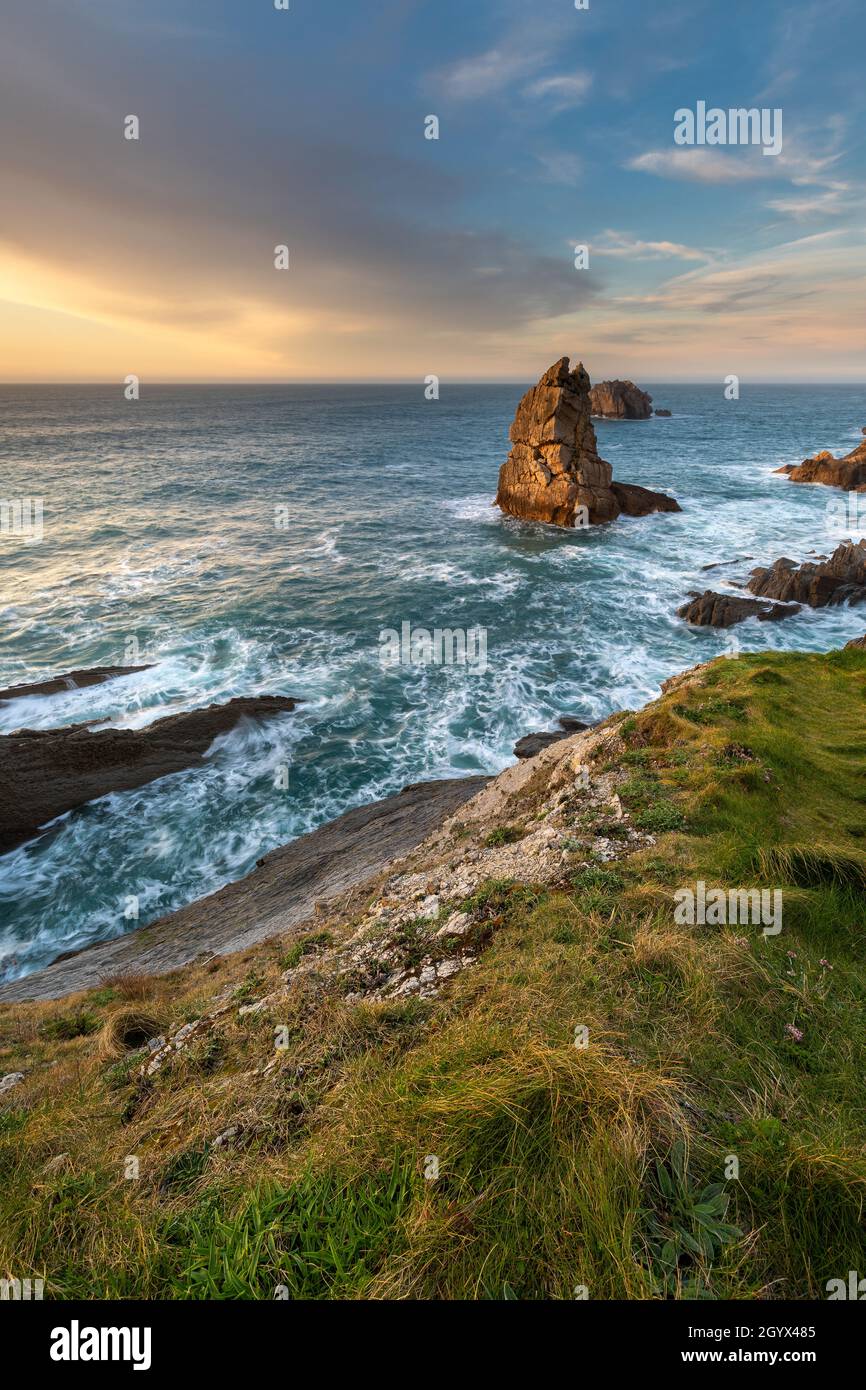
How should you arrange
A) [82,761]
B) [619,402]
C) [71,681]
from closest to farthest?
[82,761] → [71,681] → [619,402]

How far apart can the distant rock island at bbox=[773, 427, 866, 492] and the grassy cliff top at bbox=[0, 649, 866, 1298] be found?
60222 mm

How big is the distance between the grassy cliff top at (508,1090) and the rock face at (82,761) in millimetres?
8039

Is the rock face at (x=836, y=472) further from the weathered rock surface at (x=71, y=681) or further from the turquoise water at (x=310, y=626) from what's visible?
the weathered rock surface at (x=71, y=681)

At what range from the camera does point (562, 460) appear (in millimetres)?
43500

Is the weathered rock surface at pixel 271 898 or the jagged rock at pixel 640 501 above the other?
the jagged rock at pixel 640 501

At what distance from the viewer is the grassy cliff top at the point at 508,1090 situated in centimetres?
280

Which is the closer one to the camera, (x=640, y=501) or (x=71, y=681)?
(x=71, y=681)

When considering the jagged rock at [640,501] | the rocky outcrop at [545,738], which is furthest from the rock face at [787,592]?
the jagged rock at [640,501]

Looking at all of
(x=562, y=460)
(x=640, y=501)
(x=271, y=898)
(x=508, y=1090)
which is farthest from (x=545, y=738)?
(x=640, y=501)

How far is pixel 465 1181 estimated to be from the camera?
2990mm

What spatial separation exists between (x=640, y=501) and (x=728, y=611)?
76.7 ft

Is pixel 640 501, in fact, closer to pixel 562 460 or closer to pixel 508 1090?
pixel 562 460

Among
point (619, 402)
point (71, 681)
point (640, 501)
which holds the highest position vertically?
point (619, 402)
